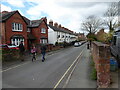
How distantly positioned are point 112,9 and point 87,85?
38.1 m

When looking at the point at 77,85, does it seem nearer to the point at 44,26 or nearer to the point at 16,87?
the point at 16,87

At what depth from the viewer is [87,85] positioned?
5621 millimetres

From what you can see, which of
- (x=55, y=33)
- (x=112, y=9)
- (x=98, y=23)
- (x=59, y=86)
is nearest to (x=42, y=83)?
(x=59, y=86)

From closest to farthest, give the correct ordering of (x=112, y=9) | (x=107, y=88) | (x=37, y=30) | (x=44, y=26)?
1. (x=107, y=88)
2. (x=37, y=30)
3. (x=44, y=26)
4. (x=112, y=9)

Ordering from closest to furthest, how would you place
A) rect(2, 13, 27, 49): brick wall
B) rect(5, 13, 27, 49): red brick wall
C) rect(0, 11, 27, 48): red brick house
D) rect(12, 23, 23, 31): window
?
rect(0, 11, 27, 48): red brick house → rect(2, 13, 27, 49): brick wall → rect(5, 13, 27, 49): red brick wall → rect(12, 23, 23, 31): window

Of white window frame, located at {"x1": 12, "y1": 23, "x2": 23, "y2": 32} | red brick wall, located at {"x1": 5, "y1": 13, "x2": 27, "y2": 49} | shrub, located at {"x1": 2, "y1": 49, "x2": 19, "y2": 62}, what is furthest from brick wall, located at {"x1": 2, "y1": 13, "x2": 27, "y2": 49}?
shrub, located at {"x1": 2, "y1": 49, "x2": 19, "y2": 62}

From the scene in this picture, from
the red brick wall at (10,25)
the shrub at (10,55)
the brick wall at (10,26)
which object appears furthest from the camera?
the red brick wall at (10,25)

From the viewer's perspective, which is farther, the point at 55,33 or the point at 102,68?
the point at 55,33

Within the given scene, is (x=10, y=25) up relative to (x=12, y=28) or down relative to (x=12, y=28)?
up

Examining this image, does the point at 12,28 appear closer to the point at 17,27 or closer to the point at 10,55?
the point at 17,27

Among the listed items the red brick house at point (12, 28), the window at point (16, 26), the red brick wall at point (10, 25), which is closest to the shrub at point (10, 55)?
the red brick house at point (12, 28)

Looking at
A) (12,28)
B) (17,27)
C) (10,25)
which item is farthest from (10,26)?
(17,27)

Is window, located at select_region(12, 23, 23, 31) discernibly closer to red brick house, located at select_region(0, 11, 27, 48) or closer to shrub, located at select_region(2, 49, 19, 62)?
red brick house, located at select_region(0, 11, 27, 48)

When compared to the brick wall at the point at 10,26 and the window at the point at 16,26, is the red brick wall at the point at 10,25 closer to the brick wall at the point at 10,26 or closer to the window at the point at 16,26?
the brick wall at the point at 10,26
